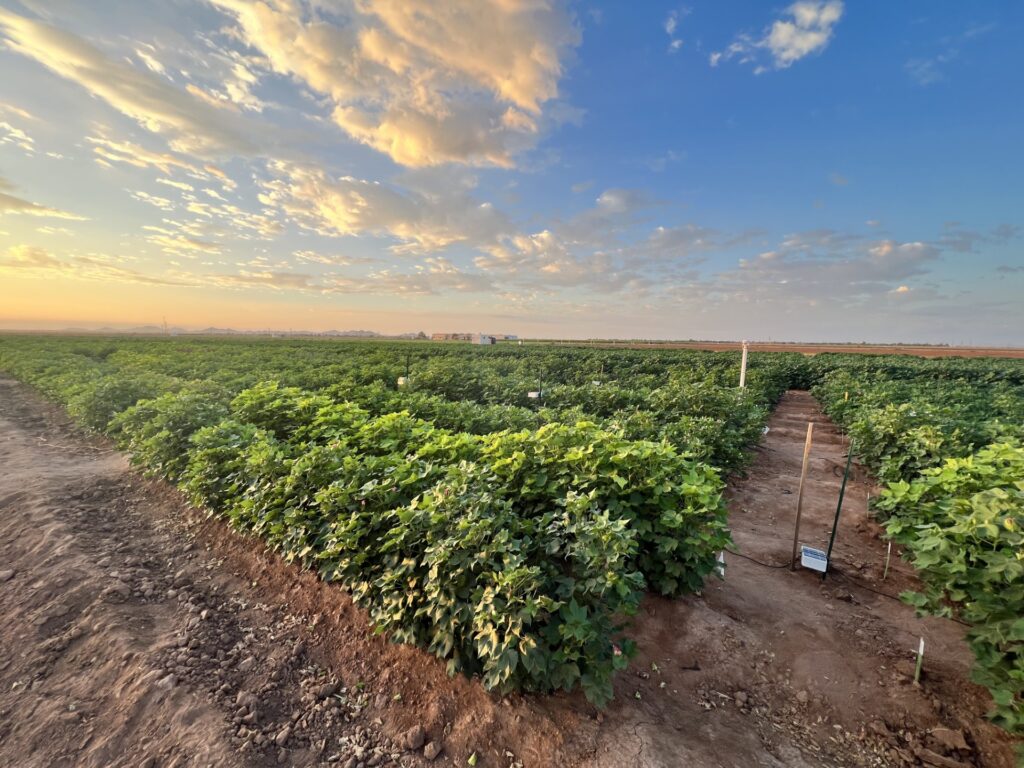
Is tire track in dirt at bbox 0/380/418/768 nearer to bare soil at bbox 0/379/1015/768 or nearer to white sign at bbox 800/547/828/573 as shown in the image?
bare soil at bbox 0/379/1015/768

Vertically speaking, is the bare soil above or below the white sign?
below

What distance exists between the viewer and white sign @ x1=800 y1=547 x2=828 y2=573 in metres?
4.72

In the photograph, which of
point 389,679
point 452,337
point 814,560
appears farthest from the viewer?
point 452,337

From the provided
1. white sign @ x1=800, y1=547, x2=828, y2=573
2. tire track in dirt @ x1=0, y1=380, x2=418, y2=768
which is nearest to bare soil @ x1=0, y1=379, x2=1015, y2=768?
tire track in dirt @ x1=0, y1=380, x2=418, y2=768

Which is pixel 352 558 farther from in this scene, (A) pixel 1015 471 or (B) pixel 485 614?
(A) pixel 1015 471

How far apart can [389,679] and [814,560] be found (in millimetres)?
4553

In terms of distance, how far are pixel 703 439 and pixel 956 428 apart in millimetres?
3616

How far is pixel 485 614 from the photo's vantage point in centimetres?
255

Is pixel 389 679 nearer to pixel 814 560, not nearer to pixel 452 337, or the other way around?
pixel 814 560

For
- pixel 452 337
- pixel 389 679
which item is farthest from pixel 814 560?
pixel 452 337

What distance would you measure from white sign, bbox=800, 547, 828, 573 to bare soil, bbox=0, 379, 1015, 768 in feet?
0.73

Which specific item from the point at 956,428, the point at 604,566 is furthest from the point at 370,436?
the point at 956,428

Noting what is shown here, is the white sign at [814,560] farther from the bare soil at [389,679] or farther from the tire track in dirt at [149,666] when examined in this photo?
the tire track in dirt at [149,666]

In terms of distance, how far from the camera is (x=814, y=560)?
15.6 feet
